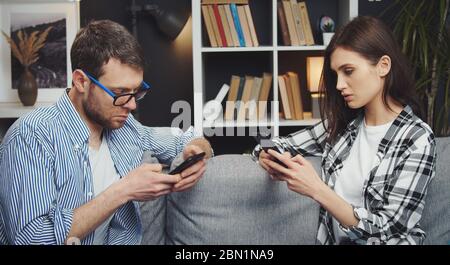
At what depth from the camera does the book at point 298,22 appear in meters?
2.67

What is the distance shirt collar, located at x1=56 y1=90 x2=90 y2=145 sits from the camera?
1.27 m

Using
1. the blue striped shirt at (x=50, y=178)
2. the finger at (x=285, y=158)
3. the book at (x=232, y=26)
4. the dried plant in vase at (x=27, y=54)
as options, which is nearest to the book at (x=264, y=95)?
the book at (x=232, y=26)

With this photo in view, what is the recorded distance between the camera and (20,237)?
112 centimetres

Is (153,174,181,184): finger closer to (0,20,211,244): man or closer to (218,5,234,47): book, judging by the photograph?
(0,20,211,244): man

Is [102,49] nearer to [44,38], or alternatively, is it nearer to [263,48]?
[263,48]

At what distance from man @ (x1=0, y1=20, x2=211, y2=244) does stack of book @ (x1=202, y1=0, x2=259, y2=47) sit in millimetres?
1265

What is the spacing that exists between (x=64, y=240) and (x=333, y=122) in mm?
713

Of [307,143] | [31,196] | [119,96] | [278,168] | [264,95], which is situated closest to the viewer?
[31,196]

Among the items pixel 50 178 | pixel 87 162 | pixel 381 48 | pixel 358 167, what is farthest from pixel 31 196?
pixel 381 48

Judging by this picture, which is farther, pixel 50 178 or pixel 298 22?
pixel 298 22

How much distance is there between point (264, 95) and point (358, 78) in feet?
4.61

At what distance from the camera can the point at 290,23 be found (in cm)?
268

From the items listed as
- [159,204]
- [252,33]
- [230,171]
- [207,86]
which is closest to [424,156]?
[230,171]

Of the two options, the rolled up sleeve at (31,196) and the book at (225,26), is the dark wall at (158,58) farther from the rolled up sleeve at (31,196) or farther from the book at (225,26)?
the rolled up sleeve at (31,196)
